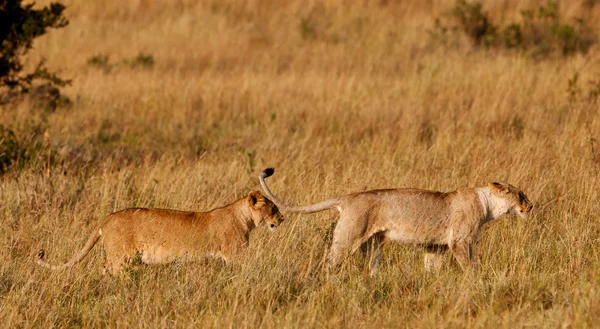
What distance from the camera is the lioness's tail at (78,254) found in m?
5.92

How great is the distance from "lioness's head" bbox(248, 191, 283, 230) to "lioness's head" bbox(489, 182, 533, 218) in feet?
5.04

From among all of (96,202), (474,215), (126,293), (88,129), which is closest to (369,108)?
(88,129)

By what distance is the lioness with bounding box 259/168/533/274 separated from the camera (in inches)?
228

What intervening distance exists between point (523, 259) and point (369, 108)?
5.55m

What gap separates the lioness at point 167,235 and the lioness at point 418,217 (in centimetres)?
49

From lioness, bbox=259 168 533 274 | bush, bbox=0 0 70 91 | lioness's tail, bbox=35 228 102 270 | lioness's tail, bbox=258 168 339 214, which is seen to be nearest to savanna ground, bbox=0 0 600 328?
lioness's tail, bbox=35 228 102 270

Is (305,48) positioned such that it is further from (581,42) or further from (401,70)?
(581,42)

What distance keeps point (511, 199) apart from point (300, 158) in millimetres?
3301

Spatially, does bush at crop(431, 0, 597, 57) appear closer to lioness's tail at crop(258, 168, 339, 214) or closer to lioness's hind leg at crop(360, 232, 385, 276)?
lioness's hind leg at crop(360, 232, 385, 276)

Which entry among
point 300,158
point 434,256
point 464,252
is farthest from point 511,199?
point 300,158

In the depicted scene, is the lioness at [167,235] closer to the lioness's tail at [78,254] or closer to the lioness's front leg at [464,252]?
the lioness's tail at [78,254]

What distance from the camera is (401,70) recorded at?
49.3 ft

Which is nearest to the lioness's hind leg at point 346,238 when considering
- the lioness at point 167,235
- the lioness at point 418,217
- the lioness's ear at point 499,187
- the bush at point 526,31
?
the lioness at point 418,217

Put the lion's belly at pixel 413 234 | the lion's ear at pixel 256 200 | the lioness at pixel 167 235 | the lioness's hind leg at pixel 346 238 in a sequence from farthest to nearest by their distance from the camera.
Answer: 1. the lion's ear at pixel 256 200
2. the lioness at pixel 167 235
3. the lion's belly at pixel 413 234
4. the lioness's hind leg at pixel 346 238
